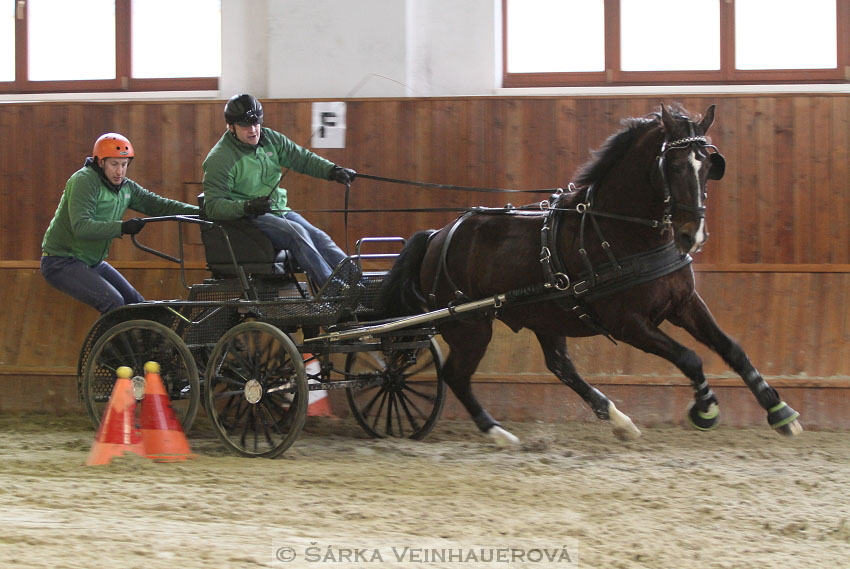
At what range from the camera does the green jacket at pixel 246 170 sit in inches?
221

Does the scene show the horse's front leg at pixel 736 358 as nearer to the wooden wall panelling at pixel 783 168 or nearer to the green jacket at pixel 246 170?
the wooden wall panelling at pixel 783 168

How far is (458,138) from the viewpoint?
23.4 ft

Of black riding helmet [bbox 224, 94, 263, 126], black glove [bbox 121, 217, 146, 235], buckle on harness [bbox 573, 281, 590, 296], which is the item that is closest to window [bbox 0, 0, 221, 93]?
black riding helmet [bbox 224, 94, 263, 126]

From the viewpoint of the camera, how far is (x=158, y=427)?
5.39 m

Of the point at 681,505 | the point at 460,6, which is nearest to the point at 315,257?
the point at 681,505

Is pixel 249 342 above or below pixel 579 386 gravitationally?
above

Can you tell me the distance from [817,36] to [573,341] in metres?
3.18

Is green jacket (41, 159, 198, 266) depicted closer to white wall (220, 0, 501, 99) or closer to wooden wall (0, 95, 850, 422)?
wooden wall (0, 95, 850, 422)

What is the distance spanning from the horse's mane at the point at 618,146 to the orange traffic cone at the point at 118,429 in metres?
2.84

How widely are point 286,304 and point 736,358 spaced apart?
2.50 meters

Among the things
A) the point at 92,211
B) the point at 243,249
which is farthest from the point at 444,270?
the point at 92,211

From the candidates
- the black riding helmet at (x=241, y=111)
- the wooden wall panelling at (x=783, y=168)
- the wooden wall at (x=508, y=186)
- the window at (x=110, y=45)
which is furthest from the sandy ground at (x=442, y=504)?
the window at (x=110, y=45)

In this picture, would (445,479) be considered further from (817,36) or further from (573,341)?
(817,36)

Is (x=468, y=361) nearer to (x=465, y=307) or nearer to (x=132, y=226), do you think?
(x=465, y=307)
